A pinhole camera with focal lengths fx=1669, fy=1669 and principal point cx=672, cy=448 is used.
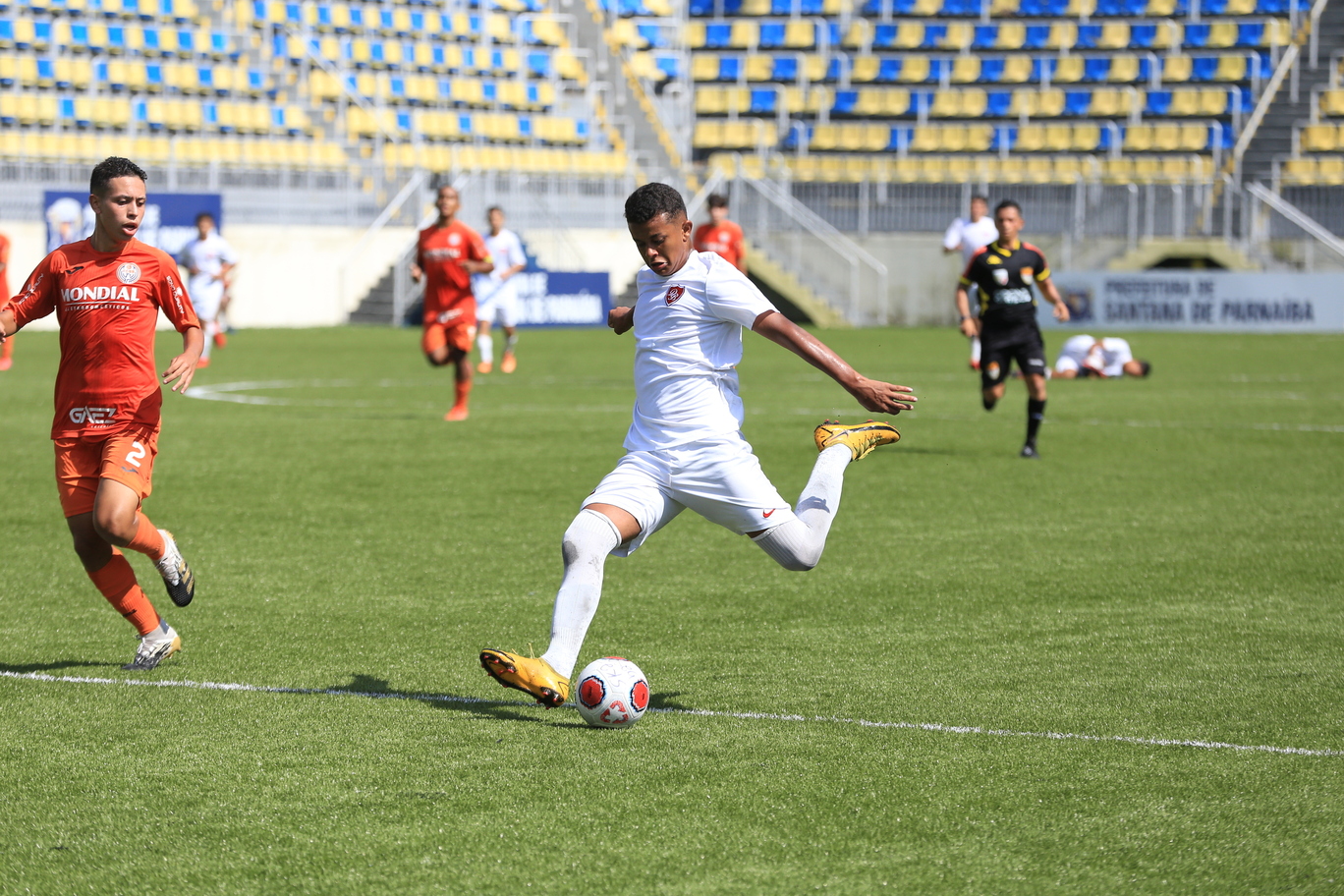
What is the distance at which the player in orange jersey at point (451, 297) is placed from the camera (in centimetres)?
1523

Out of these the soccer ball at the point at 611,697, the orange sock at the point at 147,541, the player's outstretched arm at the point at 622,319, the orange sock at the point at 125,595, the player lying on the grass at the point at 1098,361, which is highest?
the player's outstretched arm at the point at 622,319

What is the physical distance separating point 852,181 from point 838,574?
26.7m

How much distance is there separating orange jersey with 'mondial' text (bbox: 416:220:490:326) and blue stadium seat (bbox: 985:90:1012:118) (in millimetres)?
25045

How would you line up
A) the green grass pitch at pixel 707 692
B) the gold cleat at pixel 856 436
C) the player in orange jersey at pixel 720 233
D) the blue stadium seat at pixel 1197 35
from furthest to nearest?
the blue stadium seat at pixel 1197 35 < the player in orange jersey at pixel 720 233 < the gold cleat at pixel 856 436 < the green grass pitch at pixel 707 692

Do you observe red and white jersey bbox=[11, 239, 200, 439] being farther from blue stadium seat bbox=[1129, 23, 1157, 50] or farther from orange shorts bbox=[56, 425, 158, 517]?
blue stadium seat bbox=[1129, 23, 1157, 50]

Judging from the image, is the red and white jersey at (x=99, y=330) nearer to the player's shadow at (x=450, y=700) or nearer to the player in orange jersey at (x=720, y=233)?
the player's shadow at (x=450, y=700)

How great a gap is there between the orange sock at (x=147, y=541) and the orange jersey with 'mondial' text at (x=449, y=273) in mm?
9240

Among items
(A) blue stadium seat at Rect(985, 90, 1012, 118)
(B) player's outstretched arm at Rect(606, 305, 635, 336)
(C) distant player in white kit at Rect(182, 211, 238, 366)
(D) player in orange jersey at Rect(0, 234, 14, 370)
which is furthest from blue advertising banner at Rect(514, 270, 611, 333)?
(B) player's outstretched arm at Rect(606, 305, 635, 336)

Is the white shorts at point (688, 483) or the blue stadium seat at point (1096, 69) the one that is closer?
the white shorts at point (688, 483)

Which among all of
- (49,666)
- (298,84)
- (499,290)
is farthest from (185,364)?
(298,84)

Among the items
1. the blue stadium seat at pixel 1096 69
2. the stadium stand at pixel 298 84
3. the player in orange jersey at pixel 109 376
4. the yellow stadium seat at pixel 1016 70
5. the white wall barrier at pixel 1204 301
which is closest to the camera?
the player in orange jersey at pixel 109 376

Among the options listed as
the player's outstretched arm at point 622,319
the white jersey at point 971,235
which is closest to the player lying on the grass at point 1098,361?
the white jersey at point 971,235

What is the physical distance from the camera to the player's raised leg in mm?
5707

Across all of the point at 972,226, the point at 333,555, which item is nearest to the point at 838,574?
the point at 333,555
